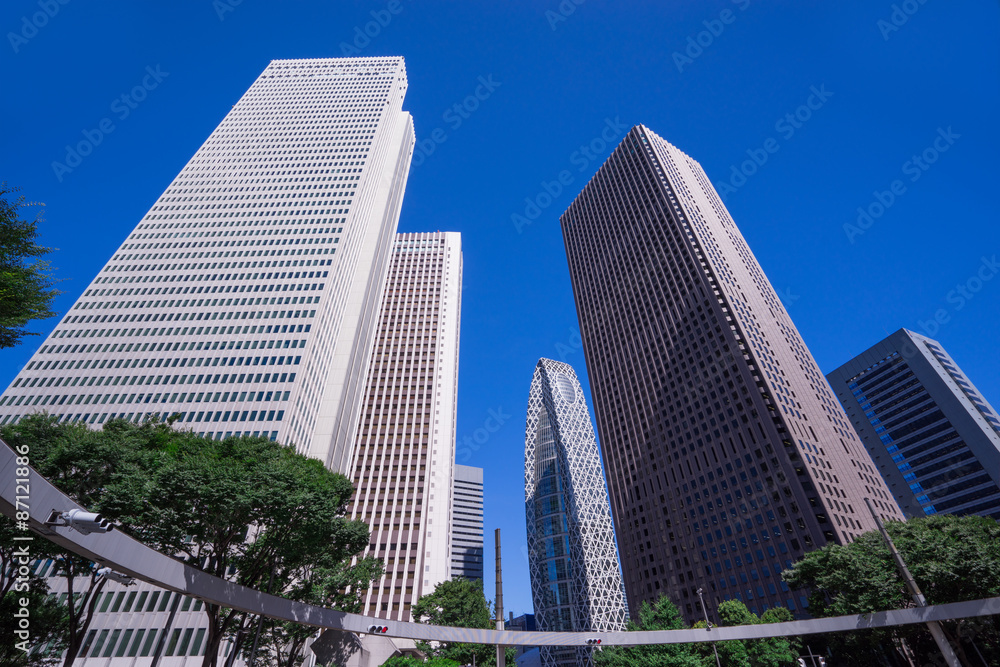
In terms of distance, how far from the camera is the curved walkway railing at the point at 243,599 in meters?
13.7

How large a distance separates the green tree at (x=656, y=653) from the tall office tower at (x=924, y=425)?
11479cm

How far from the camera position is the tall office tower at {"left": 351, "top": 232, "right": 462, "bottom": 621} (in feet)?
274

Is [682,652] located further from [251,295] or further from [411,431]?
[251,295]

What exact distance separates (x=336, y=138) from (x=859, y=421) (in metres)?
170

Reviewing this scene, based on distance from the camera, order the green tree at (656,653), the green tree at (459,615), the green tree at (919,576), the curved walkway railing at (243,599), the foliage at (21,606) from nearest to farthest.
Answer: the curved walkway railing at (243,599) → the foliage at (21,606) → the green tree at (919,576) → the green tree at (656,653) → the green tree at (459,615)

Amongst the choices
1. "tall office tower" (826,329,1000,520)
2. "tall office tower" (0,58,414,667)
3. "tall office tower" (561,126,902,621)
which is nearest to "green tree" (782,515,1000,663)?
"tall office tower" (561,126,902,621)

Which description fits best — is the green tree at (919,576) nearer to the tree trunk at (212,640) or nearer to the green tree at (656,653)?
the green tree at (656,653)

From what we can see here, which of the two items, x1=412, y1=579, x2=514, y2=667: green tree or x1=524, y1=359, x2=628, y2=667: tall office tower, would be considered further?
x1=524, y1=359, x2=628, y2=667: tall office tower

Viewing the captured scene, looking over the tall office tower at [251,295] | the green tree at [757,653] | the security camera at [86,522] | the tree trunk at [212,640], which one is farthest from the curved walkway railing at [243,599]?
the tall office tower at [251,295]

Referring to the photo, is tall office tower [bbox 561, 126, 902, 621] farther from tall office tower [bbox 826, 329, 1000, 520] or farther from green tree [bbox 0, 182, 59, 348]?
green tree [bbox 0, 182, 59, 348]

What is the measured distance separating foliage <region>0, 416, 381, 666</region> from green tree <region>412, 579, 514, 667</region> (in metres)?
27.4

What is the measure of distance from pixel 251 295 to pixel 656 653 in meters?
74.2

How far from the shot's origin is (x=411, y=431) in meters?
100

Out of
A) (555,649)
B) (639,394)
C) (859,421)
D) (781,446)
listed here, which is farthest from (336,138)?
(859,421)
